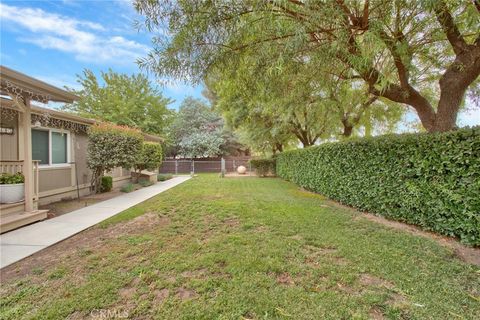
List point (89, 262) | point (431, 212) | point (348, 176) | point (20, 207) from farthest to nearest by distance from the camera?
point (348, 176) → point (20, 207) → point (431, 212) → point (89, 262)

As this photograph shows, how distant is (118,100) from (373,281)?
17.9 metres

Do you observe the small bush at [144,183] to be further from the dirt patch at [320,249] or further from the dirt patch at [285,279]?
the dirt patch at [285,279]

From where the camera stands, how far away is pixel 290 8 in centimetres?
301

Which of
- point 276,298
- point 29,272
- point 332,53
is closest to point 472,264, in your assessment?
point 276,298

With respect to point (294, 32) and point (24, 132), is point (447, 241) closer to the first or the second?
point (294, 32)

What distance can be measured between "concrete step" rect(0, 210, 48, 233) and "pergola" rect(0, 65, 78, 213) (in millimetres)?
165

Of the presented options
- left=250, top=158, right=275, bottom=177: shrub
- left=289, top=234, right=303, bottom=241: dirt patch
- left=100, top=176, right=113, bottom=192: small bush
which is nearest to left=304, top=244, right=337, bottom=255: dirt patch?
left=289, top=234, right=303, bottom=241: dirt patch

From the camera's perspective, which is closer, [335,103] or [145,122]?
[335,103]

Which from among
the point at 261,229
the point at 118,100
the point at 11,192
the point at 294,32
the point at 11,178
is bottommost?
the point at 261,229

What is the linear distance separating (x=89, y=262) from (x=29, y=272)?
620mm

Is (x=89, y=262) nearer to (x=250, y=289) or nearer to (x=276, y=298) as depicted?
(x=250, y=289)

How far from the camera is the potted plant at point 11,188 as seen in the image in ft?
15.6

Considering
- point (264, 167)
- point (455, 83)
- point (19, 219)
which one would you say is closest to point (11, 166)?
point (19, 219)

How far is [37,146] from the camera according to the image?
6691 millimetres
